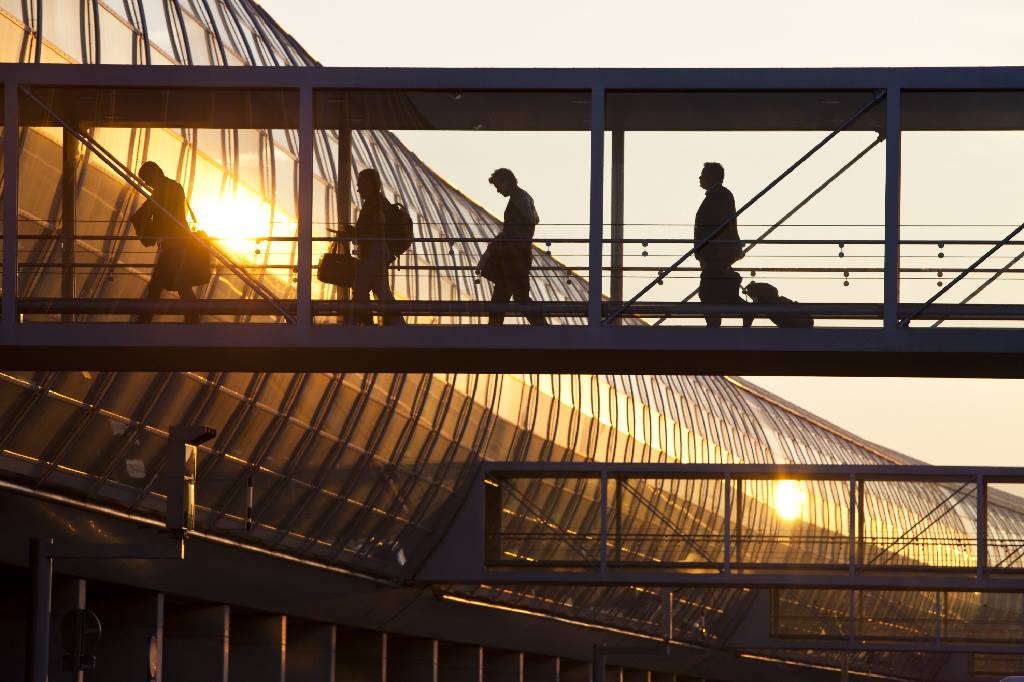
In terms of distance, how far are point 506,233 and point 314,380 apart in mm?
14345

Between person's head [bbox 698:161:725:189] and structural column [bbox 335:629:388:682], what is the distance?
25416 millimetres

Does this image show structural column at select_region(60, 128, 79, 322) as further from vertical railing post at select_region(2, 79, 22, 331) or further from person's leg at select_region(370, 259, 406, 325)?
person's leg at select_region(370, 259, 406, 325)

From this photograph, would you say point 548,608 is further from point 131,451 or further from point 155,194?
point 155,194

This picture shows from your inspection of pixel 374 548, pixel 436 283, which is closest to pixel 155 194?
pixel 436 283

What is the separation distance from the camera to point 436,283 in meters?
20.6

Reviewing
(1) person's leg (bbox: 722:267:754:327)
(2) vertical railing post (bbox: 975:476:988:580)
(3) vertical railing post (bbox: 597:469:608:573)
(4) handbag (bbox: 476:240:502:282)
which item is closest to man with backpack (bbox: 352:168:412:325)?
(4) handbag (bbox: 476:240:502:282)

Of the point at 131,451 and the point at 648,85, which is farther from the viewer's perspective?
the point at 131,451

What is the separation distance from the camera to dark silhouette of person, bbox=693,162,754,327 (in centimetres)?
2047

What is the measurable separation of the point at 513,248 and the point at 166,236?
3.38 m

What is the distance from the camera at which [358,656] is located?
1757 inches

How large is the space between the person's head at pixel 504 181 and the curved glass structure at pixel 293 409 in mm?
705

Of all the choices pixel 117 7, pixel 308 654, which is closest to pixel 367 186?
pixel 117 7

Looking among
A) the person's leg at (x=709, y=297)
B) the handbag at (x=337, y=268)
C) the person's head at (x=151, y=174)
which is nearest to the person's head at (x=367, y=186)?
the handbag at (x=337, y=268)

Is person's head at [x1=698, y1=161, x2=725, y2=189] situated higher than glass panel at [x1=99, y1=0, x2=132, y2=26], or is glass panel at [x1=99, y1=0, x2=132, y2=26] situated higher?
glass panel at [x1=99, y1=0, x2=132, y2=26]
